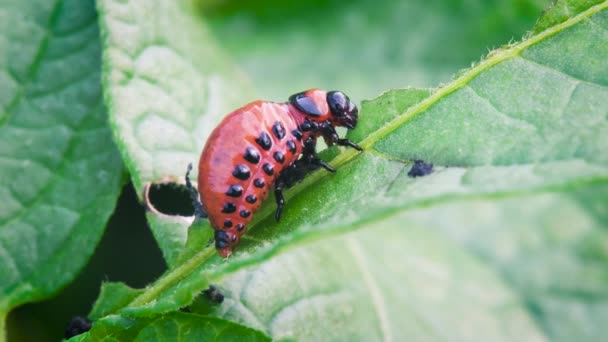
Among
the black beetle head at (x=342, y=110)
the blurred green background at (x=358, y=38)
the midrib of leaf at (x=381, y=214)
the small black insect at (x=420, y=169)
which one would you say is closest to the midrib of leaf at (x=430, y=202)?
the midrib of leaf at (x=381, y=214)

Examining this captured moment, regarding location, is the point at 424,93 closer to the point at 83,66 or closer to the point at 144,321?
the point at 144,321

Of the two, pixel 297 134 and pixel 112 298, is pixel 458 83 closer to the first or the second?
pixel 297 134

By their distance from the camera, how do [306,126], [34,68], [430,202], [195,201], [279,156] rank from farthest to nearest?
[34,68], [306,126], [195,201], [279,156], [430,202]

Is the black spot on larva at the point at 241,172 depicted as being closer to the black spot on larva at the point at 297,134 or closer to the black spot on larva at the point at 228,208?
the black spot on larva at the point at 228,208

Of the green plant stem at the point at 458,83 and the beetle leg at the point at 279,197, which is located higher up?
the green plant stem at the point at 458,83

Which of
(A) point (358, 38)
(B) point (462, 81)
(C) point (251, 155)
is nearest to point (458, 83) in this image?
(B) point (462, 81)

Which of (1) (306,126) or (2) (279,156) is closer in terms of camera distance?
(2) (279,156)

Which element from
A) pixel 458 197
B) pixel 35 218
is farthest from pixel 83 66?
pixel 458 197

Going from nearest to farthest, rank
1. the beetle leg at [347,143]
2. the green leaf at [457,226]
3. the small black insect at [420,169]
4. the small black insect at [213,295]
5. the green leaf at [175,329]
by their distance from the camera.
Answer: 1. the green leaf at [457,226]
2. the small black insect at [420,169]
3. the green leaf at [175,329]
4. the small black insect at [213,295]
5. the beetle leg at [347,143]
